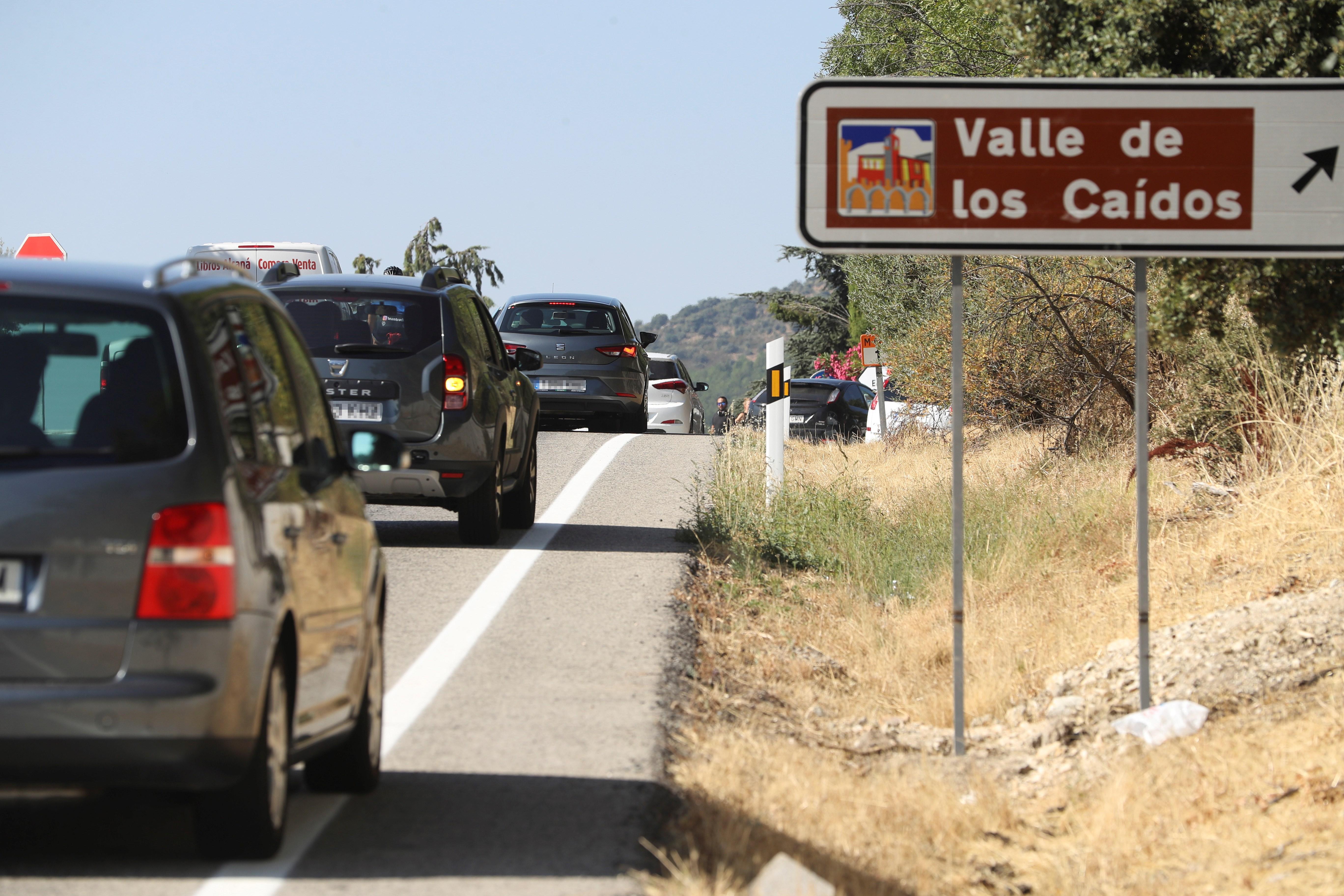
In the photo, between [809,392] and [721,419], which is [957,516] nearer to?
[809,392]

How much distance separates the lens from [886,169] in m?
7.18

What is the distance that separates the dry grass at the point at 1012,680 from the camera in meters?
5.92

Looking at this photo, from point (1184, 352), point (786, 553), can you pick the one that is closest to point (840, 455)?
point (1184, 352)

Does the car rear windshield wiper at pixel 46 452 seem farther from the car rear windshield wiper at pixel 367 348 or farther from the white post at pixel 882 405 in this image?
the white post at pixel 882 405

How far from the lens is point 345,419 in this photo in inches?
444

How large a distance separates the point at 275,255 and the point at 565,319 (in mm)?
5196

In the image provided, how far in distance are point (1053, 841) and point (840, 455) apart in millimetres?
14395

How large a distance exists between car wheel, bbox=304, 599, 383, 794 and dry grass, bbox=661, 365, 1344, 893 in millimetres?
1132

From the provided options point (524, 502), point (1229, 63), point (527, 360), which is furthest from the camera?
point (527, 360)

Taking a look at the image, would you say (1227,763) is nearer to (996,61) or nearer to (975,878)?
(975,878)

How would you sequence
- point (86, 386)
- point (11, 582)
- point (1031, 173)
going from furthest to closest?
point (1031, 173) < point (86, 386) < point (11, 582)

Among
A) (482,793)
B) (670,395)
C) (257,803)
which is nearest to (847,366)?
(670,395)

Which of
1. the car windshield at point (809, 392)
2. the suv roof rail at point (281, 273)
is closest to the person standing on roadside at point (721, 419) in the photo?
the car windshield at point (809, 392)

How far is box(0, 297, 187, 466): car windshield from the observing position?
4.48 meters
